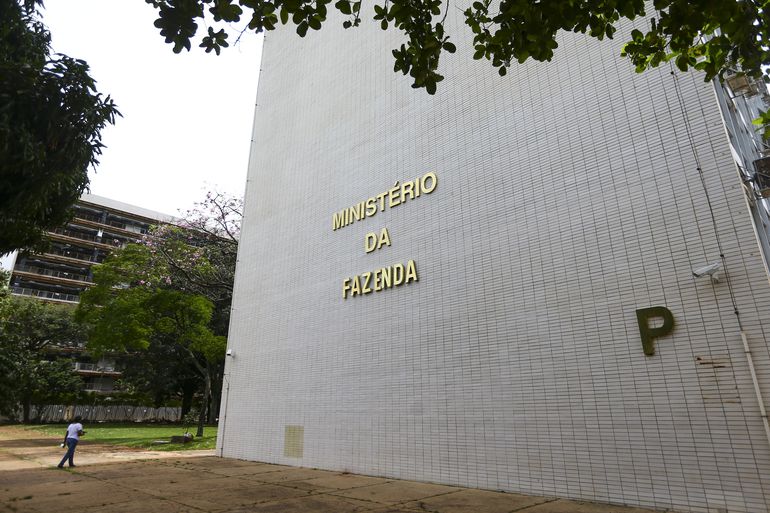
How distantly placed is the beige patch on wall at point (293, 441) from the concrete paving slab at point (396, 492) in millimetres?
2810

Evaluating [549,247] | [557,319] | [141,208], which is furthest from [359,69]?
[141,208]

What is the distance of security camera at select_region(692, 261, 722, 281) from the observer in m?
5.39

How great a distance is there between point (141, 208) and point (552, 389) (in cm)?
5192

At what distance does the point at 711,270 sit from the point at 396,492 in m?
5.12

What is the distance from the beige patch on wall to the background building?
37377 millimetres

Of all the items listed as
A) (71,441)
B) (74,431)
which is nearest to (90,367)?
(74,431)

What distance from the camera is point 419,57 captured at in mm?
4770

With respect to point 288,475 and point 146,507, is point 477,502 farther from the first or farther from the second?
point 146,507

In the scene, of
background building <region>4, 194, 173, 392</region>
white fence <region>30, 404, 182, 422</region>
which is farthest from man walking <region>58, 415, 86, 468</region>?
background building <region>4, 194, 173, 392</region>

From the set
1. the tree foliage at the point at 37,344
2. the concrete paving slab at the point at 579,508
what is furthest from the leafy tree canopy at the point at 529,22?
the tree foliage at the point at 37,344

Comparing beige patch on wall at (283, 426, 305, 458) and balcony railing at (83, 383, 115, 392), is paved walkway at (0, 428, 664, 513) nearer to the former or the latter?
beige patch on wall at (283, 426, 305, 458)

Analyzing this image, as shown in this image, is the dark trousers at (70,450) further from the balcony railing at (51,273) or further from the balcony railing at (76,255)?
the balcony railing at (76,255)

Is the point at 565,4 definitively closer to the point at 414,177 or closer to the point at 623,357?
the point at 623,357

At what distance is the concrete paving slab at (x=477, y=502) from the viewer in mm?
5477
